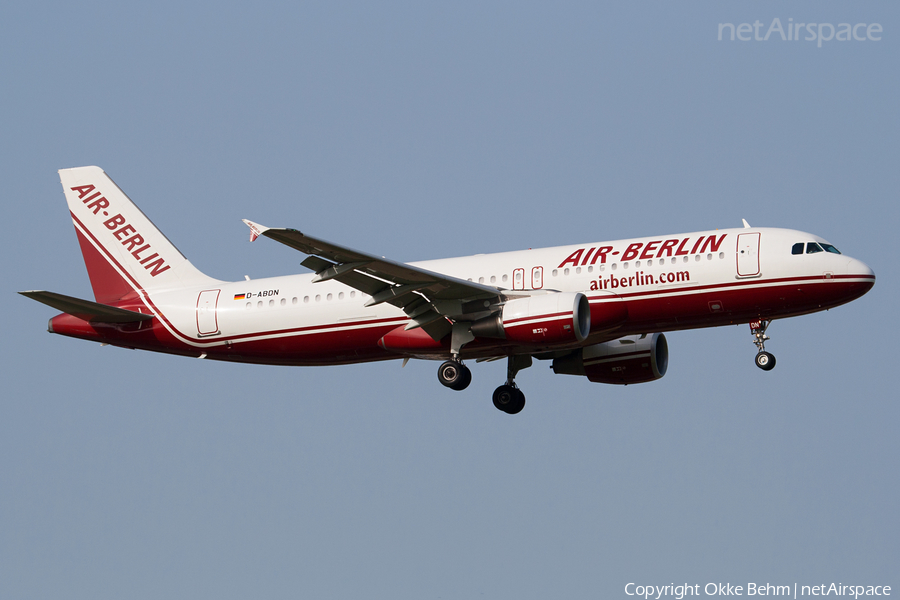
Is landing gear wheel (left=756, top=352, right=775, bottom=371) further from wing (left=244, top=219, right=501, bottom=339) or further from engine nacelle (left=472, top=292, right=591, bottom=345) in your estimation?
wing (left=244, top=219, right=501, bottom=339)

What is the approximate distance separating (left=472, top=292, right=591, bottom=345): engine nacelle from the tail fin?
1215 cm

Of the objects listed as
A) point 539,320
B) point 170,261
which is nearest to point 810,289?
point 539,320

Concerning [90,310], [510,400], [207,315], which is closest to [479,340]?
[510,400]

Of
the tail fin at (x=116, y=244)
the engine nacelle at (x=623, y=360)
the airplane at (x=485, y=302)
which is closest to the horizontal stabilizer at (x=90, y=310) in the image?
the airplane at (x=485, y=302)

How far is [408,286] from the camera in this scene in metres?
35.3

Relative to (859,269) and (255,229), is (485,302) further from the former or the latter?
(859,269)

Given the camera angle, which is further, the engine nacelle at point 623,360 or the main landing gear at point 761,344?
the engine nacelle at point 623,360

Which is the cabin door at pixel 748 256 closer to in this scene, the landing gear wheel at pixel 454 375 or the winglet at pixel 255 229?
the landing gear wheel at pixel 454 375

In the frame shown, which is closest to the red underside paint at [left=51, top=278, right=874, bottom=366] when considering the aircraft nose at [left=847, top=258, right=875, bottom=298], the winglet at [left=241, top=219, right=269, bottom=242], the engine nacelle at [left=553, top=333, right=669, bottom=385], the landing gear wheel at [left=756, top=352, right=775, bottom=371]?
the aircraft nose at [left=847, top=258, right=875, bottom=298]

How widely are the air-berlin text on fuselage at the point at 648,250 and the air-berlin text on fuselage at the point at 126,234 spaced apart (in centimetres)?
1519

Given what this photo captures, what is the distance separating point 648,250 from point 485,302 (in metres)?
5.30

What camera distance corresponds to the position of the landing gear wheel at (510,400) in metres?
40.8

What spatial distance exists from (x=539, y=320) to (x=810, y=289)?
826 cm

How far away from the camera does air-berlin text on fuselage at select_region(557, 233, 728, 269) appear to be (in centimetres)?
3584
